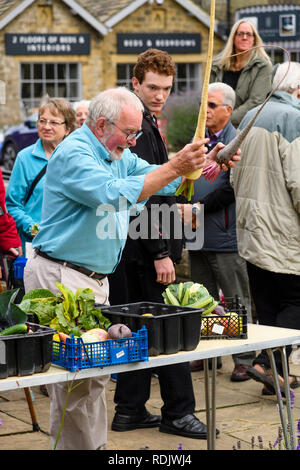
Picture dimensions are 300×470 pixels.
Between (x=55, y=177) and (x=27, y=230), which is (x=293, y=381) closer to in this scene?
(x=27, y=230)

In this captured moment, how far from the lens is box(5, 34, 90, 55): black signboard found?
28.0 meters

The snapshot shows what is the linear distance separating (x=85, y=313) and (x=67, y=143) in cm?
79

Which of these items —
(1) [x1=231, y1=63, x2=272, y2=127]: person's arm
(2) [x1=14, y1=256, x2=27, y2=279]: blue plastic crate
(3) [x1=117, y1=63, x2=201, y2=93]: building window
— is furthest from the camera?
(3) [x1=117, y1=63, x2=201, y2=93]: building window

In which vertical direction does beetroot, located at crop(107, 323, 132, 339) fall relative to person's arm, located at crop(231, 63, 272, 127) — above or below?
below

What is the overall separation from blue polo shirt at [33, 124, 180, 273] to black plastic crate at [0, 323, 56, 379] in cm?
74

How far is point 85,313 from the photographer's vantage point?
138 inches

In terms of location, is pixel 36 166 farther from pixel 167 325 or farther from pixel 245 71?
pixel 167 325

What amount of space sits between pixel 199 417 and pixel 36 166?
205 centimetres

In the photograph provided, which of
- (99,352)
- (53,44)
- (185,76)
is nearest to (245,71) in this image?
(99,352)

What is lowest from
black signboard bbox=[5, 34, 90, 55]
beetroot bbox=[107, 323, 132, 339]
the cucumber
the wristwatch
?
beetroot bbox=[107, 323, 132, 339]

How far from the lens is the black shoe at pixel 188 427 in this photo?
4.71 meters

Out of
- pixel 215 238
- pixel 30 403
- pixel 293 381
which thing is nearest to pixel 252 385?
pixel 293 381

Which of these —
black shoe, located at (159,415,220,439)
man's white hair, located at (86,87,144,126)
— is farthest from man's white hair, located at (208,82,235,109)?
black shoe, located at (159,415,220,439)

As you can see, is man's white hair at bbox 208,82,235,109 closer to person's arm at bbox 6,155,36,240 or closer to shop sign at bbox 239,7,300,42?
person's arm at bbox 6,155,36,240
